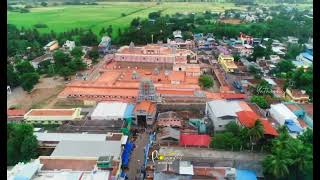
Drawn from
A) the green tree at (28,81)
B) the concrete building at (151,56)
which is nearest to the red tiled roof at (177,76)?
the concrete building at (151,56)

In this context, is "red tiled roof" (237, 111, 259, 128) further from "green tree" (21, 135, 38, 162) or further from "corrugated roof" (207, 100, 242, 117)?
"green tree" (21, 135, 38, 162)

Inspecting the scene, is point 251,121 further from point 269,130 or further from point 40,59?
point 40,59

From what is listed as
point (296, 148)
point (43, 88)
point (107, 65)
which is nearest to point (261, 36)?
point (107, 65)

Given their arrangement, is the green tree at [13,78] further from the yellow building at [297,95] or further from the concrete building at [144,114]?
the yellow building at [297,95]

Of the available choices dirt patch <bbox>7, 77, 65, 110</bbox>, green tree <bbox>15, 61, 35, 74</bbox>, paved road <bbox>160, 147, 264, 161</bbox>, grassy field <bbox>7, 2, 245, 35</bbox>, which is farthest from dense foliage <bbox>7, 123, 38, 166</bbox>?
grassy field <bbox>7, 2, 245, 35</bbox>

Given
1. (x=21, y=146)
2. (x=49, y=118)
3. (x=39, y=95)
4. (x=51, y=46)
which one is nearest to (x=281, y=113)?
(x=49, y=118)

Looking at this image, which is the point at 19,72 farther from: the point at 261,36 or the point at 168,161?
the point at 261,36

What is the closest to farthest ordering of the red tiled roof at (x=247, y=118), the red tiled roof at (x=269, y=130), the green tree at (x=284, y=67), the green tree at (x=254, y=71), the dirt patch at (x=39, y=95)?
the red tiled roof at (x=269, y=130) → the red tiled roof at (x=247, y=118) → the dirt patch at (x=39, y=95) → the green tree at (x=254, y=71) → the green tree at (x=284, y=67)
